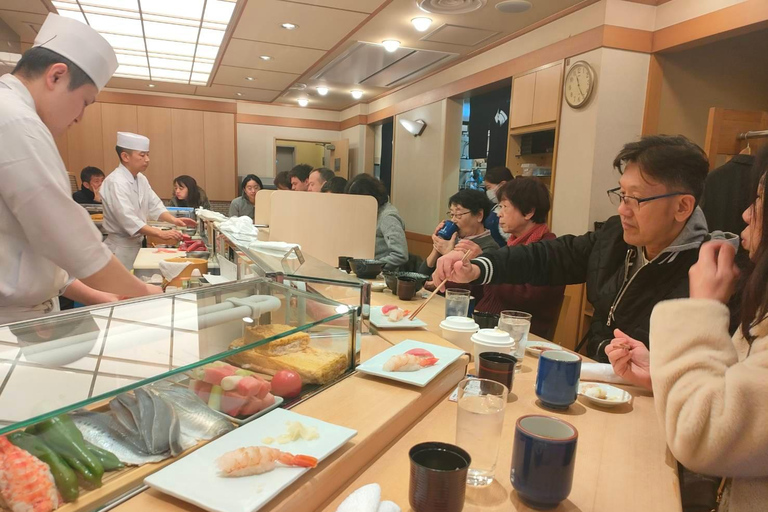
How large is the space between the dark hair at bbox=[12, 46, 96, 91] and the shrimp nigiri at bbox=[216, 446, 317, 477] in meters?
1.77

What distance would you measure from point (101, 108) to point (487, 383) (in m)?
8.73

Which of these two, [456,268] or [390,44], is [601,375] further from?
[390,44]

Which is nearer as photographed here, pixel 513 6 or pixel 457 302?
pixel 457 302

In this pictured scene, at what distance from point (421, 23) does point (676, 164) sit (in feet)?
10.5

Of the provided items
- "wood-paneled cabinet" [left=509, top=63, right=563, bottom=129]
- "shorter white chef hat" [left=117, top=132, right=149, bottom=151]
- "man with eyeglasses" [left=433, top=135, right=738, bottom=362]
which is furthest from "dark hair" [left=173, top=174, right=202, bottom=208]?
"man with eyeglasses" [left=433, top=135, right=738, bottom=362]

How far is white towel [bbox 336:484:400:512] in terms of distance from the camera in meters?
0.71

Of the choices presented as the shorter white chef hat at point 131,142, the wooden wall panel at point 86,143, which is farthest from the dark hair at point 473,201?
the wooden wall panel at point 86,143

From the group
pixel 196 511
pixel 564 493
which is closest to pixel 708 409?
pixel 564 493

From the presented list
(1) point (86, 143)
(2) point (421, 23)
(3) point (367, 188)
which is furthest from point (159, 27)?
(1) point (86, 143)

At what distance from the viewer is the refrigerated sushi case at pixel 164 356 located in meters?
0.74

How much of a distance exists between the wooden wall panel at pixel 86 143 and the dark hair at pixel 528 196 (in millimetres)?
7574

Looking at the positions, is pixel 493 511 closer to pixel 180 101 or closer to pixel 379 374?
pixel 379 374

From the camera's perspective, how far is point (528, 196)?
8.57 ft

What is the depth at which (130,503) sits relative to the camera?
71cm
